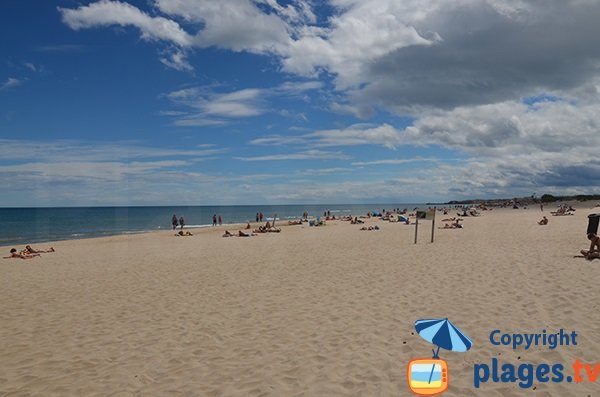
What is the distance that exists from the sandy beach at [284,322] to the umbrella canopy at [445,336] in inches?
15.7

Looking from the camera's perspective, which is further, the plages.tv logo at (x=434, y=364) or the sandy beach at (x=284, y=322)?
the sandy beach at (x=284, y=322)

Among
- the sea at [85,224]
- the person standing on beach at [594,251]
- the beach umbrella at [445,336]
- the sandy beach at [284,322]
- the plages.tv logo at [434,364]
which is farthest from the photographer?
the sea at [85,224]

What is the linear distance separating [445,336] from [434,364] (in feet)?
1.54

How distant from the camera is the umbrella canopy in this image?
5.42 meters

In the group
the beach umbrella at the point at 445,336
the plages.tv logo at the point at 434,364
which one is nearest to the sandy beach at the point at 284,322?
the plages.tv logo at the point at 434,364

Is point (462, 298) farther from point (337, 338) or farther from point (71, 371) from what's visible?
point (71, 371)

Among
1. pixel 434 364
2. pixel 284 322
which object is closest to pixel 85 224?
pixel 284 322

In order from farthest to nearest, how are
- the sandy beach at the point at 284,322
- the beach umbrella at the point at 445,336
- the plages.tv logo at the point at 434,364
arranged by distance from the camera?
the sandy beach at the point at 284,322 < the beach umbrella at the point at 445,336 < the plages.tv logo at the point at 434,364

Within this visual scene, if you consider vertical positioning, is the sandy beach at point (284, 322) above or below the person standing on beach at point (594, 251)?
below

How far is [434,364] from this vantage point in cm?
566

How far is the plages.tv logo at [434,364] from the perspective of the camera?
5.16 meters

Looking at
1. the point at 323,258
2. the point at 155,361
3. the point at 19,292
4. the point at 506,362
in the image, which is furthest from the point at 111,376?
the point at 323,258

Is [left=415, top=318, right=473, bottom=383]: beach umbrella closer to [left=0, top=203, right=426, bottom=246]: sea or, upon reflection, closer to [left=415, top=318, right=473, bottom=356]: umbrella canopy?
[left=415, top=318, right=473, bottom=356]: umbrella canopy

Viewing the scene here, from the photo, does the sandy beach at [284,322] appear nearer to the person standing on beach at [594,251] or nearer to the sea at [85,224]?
the person standing on beach at [594,251]
